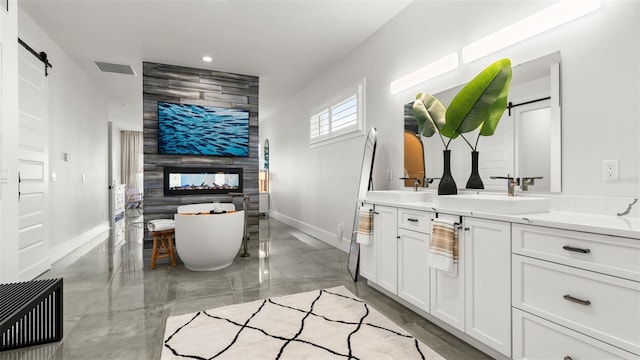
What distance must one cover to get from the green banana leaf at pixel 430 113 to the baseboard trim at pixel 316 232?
7.24ft

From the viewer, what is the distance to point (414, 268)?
221 cm

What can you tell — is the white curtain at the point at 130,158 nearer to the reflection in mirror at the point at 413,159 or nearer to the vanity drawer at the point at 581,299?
the reflection in mirror at the point at 413,159

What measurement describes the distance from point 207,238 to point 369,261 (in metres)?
1.72

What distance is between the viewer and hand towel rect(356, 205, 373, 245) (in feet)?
9.12

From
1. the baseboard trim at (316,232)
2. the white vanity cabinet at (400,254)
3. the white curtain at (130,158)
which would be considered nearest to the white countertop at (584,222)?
the white vanity cabinet at (400,254)

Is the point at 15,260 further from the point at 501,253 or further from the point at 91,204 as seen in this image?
the point at 91,204

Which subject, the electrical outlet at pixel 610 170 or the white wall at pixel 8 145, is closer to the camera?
the electrical outlet at pixel 610 170

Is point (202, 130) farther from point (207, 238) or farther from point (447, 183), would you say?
point (447, 183)

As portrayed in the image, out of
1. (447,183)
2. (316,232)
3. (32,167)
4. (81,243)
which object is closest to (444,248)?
(447,183)

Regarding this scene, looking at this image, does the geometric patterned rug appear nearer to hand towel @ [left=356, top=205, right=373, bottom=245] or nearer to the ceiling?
hand towel @ [left=356, top=205, right=373, bottom=245]

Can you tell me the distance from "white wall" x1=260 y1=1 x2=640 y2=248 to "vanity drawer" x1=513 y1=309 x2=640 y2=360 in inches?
30.9

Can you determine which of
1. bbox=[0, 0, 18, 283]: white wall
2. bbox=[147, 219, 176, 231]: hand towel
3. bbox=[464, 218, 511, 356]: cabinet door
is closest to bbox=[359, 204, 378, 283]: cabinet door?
bbox=[464, 218, 511, 356]: cabinet door

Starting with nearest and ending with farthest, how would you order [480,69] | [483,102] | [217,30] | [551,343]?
[551,343]
[483,102]
[480,69]
[217,30]

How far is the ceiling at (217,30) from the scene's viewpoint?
305 cm
